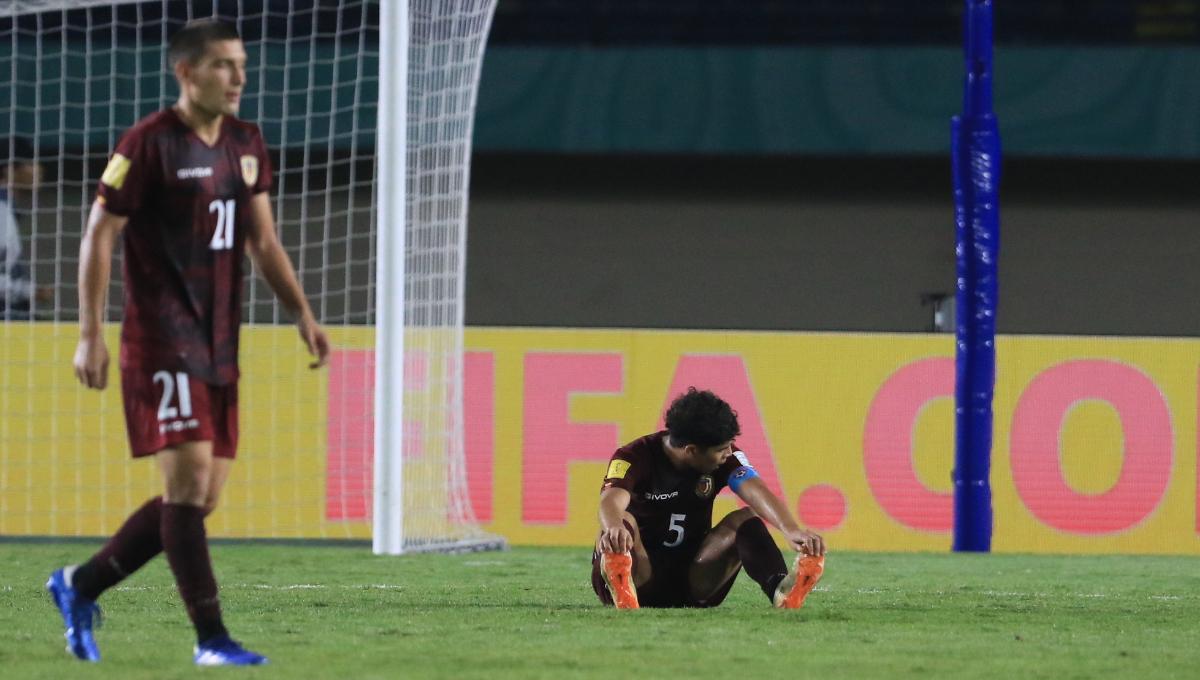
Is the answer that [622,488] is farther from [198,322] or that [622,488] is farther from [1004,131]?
[1004,131]

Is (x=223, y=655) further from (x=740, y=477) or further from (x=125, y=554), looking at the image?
(x=740, y=477)

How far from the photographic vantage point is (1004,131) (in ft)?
54.9

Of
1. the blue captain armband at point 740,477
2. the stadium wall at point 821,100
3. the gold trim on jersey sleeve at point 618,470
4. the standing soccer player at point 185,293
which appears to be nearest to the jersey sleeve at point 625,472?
the gold trim on jersey sleeve at point 618,470

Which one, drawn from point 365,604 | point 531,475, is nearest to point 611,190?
point 531,475

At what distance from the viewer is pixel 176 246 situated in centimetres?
450

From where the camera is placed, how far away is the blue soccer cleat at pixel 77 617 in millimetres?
4652

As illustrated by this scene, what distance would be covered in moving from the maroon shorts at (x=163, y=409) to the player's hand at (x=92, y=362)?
57mm

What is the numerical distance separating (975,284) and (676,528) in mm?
5026

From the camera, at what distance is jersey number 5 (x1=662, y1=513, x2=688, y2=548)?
20.5ft

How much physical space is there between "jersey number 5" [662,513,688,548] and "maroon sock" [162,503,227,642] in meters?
2.09

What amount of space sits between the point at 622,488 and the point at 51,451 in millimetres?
6176

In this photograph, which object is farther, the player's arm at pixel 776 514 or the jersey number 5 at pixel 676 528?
the jersey number 5 at pixel 676 528

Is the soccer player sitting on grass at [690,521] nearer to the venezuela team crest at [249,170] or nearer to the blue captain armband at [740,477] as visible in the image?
the blue captain armband at [740,477]

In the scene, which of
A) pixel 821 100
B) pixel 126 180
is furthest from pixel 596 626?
pixel 821 100
